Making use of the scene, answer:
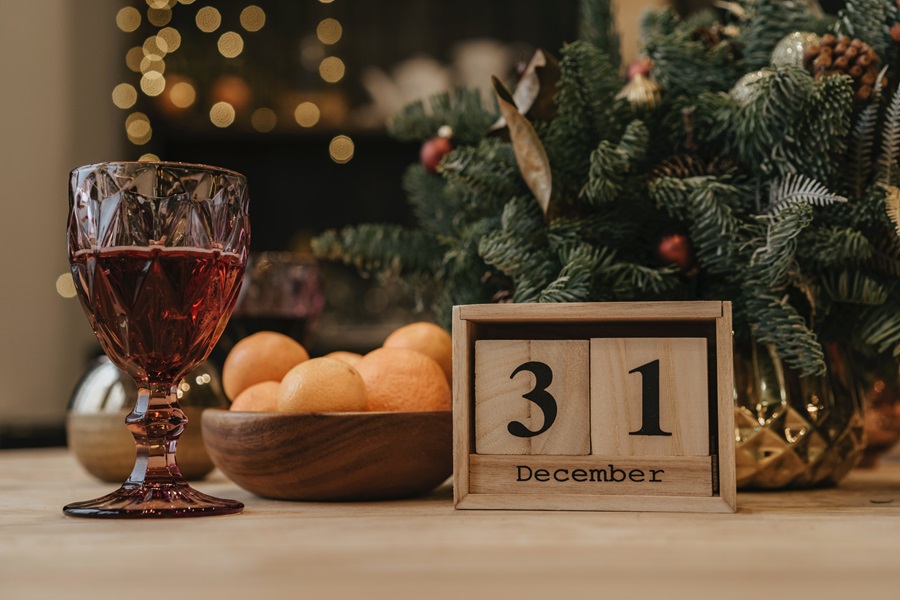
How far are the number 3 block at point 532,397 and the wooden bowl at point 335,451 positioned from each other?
56 mm

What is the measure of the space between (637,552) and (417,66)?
9.01 feet

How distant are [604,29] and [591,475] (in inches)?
21.0

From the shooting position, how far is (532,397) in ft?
2.20

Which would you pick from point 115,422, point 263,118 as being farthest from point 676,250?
point 263,118

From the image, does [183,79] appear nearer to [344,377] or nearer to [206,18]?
[206,18]

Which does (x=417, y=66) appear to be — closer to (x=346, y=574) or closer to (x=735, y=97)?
(x=735, y=97)

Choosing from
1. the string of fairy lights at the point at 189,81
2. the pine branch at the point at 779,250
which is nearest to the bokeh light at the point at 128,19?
the string of fairy lights at the point at 189,81

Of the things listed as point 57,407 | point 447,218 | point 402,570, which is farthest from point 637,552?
point 57,407

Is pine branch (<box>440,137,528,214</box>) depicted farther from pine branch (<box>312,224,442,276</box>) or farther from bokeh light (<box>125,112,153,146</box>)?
bokeh light (<box>125,112,153,146</box>)

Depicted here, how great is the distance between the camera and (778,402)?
31.1 inches

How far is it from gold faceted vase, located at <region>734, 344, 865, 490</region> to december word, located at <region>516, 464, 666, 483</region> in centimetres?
17

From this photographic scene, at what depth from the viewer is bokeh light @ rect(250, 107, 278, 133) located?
10.0ft

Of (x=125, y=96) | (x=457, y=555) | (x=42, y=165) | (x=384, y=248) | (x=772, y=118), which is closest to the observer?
(x=457, y=555)

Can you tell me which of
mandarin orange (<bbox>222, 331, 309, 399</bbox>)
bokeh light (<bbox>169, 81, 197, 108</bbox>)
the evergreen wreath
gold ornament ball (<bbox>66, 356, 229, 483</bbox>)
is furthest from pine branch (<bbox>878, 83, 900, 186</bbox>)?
bokeh light (<bbox>169, 81, 197, 108</bbox>)
